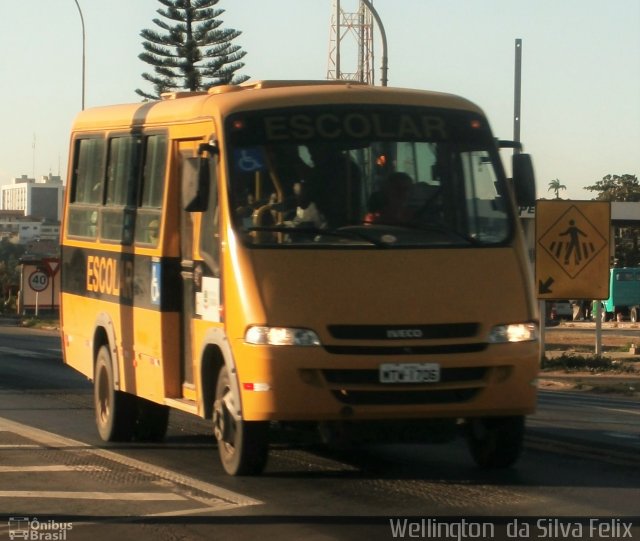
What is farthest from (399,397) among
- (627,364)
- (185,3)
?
(185,3)

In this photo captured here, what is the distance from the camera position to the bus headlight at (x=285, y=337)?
950 cm

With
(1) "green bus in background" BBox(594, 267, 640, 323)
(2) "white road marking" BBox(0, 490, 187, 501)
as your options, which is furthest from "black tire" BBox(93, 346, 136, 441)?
(1) "green bus in background" BBox(594, 267, 640, 323)

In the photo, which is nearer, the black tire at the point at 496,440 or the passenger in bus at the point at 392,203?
the passenger in bus at the point at 392,203

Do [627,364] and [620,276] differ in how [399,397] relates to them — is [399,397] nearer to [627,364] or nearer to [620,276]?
[627,364]

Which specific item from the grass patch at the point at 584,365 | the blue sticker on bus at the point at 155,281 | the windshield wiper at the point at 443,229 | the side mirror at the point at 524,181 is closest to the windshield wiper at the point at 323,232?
the windshield wiper at the point at 443,229

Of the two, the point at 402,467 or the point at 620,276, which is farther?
the point at 620,276

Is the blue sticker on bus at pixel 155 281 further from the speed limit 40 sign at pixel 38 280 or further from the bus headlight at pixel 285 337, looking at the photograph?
the speed limit 40 sign at pixel 38 280

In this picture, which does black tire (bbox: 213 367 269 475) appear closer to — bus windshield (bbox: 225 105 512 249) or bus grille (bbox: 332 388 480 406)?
bus grille (bbox: 332 388 480 406)

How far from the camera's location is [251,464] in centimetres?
999

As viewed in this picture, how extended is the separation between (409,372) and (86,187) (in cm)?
538

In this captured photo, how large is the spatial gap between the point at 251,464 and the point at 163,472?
864 mm

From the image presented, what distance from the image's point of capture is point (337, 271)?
9.77 m

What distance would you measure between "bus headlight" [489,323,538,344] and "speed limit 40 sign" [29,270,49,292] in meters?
35.3

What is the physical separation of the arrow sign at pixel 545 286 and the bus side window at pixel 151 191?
42.4ft
